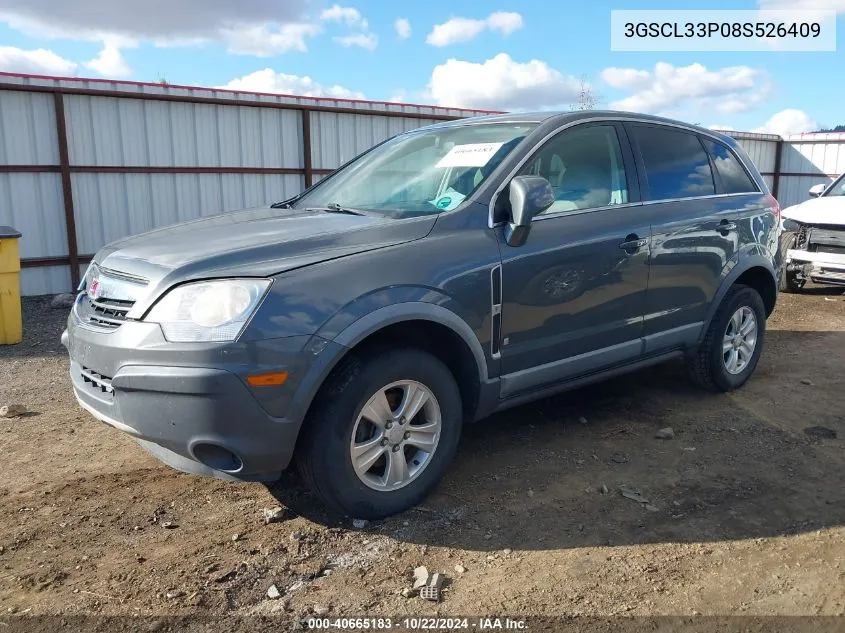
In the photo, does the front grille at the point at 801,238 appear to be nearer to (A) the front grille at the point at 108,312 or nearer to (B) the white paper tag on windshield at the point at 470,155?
(B) the white paper tag on windshield at the point at 470,155

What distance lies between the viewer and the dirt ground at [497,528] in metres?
2.68

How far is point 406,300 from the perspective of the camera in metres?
3.07

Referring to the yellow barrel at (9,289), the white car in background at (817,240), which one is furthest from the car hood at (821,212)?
the yellow barrel at (9,289)

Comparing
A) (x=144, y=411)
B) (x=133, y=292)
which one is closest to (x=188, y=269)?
(x=133, y=292)

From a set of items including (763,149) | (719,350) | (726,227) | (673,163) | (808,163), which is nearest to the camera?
(673,163)

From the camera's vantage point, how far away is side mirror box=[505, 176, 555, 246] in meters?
3.36

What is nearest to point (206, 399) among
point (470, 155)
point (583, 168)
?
point (470, 155)

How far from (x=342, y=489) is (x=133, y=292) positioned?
1.20m

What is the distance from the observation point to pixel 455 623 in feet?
8.28

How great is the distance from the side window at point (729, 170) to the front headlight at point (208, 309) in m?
3.51

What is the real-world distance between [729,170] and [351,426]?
3506 millimetres

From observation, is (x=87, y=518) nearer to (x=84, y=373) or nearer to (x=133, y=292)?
(x=84, y=373)

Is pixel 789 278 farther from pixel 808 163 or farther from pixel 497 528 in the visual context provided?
pixel 808 163

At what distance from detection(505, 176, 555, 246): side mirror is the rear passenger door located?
1.10 m
